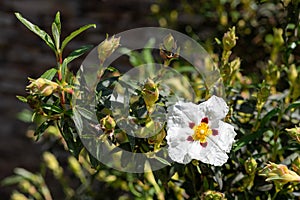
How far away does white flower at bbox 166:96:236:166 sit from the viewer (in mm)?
1031

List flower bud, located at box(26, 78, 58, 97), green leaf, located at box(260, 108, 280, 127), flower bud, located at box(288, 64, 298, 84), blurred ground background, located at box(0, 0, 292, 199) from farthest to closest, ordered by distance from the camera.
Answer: blurred ground background, located at box(0, 0, 292, 199)
flower bud, located at box(288, 64, 298, 84)
green leaf, located at box(260, 108, 280, 127)
flower bud, located at box(26, 78, 58, 97)

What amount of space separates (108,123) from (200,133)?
182 mm

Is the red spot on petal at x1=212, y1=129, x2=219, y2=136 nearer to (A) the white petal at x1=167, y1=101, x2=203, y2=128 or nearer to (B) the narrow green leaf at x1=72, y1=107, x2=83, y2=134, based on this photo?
(A) the white petal at x1=167, y1=101, x2=203, y2=128

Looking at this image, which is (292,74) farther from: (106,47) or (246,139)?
(106,47)

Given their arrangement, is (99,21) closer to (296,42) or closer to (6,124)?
(6,124)

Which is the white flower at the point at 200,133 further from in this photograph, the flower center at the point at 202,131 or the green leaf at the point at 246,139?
the green leaf at the point at 246,139

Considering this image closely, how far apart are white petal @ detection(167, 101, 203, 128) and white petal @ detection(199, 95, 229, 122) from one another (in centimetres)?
2

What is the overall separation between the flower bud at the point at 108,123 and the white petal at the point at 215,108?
17cm

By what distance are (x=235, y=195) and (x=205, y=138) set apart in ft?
1.04

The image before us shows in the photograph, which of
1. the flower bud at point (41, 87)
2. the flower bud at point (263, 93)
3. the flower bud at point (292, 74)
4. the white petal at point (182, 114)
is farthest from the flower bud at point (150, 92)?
the flower bud at point (292, 74)

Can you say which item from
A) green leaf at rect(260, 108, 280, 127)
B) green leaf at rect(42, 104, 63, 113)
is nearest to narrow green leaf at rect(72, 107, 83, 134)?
green leaf at rect(42, 104, 63, 113)

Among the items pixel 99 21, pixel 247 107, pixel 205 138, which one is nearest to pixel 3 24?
pixel 99 21

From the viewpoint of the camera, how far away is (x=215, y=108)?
1042 mm

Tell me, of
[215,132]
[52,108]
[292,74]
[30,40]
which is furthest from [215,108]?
[30,40]
